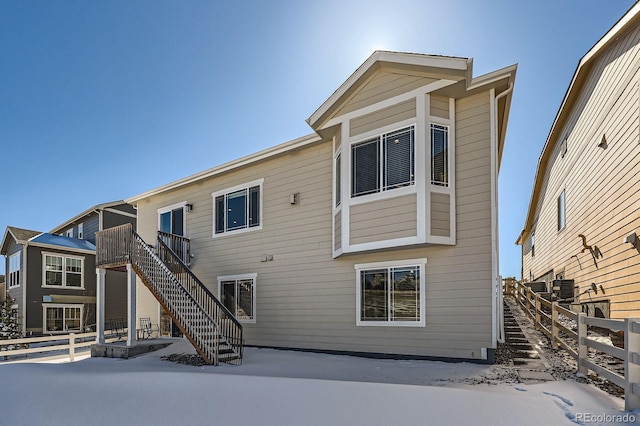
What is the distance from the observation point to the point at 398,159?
8562 mm

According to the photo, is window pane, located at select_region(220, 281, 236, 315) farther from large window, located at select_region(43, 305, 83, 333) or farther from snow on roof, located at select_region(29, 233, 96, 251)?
snow on roof, located at select_region(29, 233, 96, 251)

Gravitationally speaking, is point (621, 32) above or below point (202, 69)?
below

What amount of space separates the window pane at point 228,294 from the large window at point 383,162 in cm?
547

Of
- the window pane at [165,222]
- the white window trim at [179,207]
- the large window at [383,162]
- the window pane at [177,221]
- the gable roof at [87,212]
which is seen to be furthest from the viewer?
the gable roof at [87,212]

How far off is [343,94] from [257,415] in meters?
7.31

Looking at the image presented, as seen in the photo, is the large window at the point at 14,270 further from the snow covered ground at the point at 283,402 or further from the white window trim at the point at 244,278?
the snow covered ground at the point at 283,402

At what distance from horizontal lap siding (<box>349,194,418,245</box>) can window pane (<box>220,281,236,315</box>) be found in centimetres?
503

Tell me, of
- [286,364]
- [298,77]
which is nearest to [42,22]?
[298,77]

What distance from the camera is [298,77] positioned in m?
13.1

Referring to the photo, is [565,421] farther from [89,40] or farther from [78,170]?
[78,170]

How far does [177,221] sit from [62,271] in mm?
11182

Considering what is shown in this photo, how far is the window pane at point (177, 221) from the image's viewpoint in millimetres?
14141

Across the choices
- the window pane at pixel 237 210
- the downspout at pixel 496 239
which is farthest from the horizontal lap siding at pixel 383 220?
the window pane at pixel 237 210

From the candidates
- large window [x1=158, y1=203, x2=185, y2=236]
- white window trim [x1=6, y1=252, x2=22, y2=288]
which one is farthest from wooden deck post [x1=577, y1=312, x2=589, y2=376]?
white window trim [x1=6, y1=252, x2=22, y2=288]
